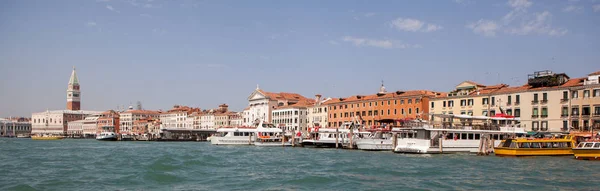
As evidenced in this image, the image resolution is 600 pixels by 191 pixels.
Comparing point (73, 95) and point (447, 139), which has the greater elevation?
point (73, 95)

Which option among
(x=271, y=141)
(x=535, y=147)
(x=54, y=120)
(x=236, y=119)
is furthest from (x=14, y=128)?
(x=535, y=147)

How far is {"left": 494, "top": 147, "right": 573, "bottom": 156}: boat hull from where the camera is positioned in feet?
119

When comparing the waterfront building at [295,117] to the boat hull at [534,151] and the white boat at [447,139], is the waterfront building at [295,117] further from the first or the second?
the boat hull at [534,151]

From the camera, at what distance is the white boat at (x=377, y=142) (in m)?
47.4

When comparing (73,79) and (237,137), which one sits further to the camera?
(73,79)

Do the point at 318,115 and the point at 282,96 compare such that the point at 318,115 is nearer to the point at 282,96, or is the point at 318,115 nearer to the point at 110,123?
the point at 282,96

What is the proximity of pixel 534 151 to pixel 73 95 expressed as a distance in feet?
588

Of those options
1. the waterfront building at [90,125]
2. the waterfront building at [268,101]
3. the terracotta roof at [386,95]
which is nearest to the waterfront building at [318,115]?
the terracotta roof at [386,95]

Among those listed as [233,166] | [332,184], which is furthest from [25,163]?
[332,184]

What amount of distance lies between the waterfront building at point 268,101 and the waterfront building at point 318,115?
12368 mm

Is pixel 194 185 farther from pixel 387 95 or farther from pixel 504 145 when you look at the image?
pixel 387 95

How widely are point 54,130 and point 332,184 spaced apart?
551 feet

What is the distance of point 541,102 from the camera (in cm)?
4978

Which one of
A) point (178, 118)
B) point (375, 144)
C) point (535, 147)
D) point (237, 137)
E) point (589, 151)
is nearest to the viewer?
point (589, 151)
